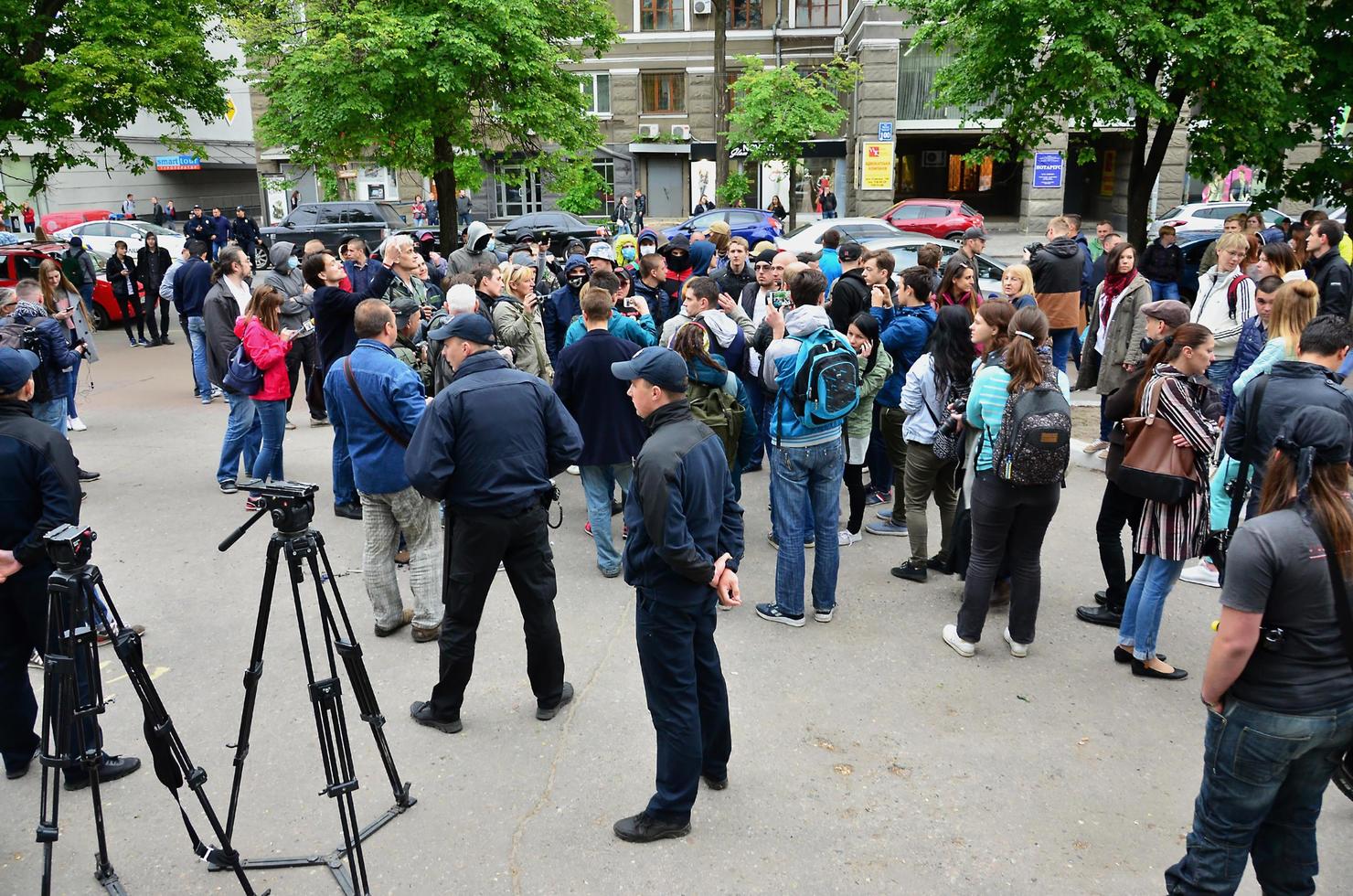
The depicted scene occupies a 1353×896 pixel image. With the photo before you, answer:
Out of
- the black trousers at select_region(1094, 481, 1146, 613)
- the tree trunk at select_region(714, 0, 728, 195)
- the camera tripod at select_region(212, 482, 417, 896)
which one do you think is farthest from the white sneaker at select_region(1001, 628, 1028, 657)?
the tree trunk at select_region(714, 0, 728, 195)

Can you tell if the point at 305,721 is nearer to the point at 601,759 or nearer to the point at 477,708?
the point at 477,708

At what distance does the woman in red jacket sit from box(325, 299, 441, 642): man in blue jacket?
2191mm

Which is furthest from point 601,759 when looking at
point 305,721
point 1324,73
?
point 1324,73

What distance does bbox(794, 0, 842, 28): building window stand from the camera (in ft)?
123

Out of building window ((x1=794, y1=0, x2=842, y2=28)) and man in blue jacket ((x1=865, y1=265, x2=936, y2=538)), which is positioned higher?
building window ((x1=794, y1=0, x2=842, y2=28))

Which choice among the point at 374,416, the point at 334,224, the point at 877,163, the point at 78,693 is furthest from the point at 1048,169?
the point at 78,693

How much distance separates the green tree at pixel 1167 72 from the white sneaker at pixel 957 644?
30.3 feet

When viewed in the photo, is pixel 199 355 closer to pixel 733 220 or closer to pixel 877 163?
pixel 733 220

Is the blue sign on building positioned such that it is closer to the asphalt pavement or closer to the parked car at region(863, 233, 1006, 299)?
the parked car at region(863, 233, 1006, 299)

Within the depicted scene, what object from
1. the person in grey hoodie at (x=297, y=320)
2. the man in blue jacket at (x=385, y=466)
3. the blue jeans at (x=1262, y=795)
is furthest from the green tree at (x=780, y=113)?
the blue jeans at (x=1262, y=795)

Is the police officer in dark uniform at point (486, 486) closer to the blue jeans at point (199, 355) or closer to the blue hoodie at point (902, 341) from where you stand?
the blue hoodie at point (902, 341)

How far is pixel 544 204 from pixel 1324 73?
101ft

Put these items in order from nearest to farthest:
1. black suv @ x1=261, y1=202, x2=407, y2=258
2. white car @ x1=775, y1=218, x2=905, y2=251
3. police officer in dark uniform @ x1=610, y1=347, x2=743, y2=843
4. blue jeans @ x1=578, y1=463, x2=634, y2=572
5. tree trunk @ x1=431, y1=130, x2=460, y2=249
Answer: police officer in dark uniform @ x1=610, y1=347, x2=743, y2=843 < blue jeans @ x1=578, y1=463, x2=634, y2=572 < tree trunk @ x1=431, y1=130, x2=460, y2=249 < white car @ x1=775, y1=218, x2=905, y2=251 < black suv @ x1=261, y1=202, x2=407, y2=258

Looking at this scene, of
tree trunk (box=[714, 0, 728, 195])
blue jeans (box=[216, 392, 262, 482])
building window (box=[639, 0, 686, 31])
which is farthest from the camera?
building window (box=[639, 0, 686, 31])
